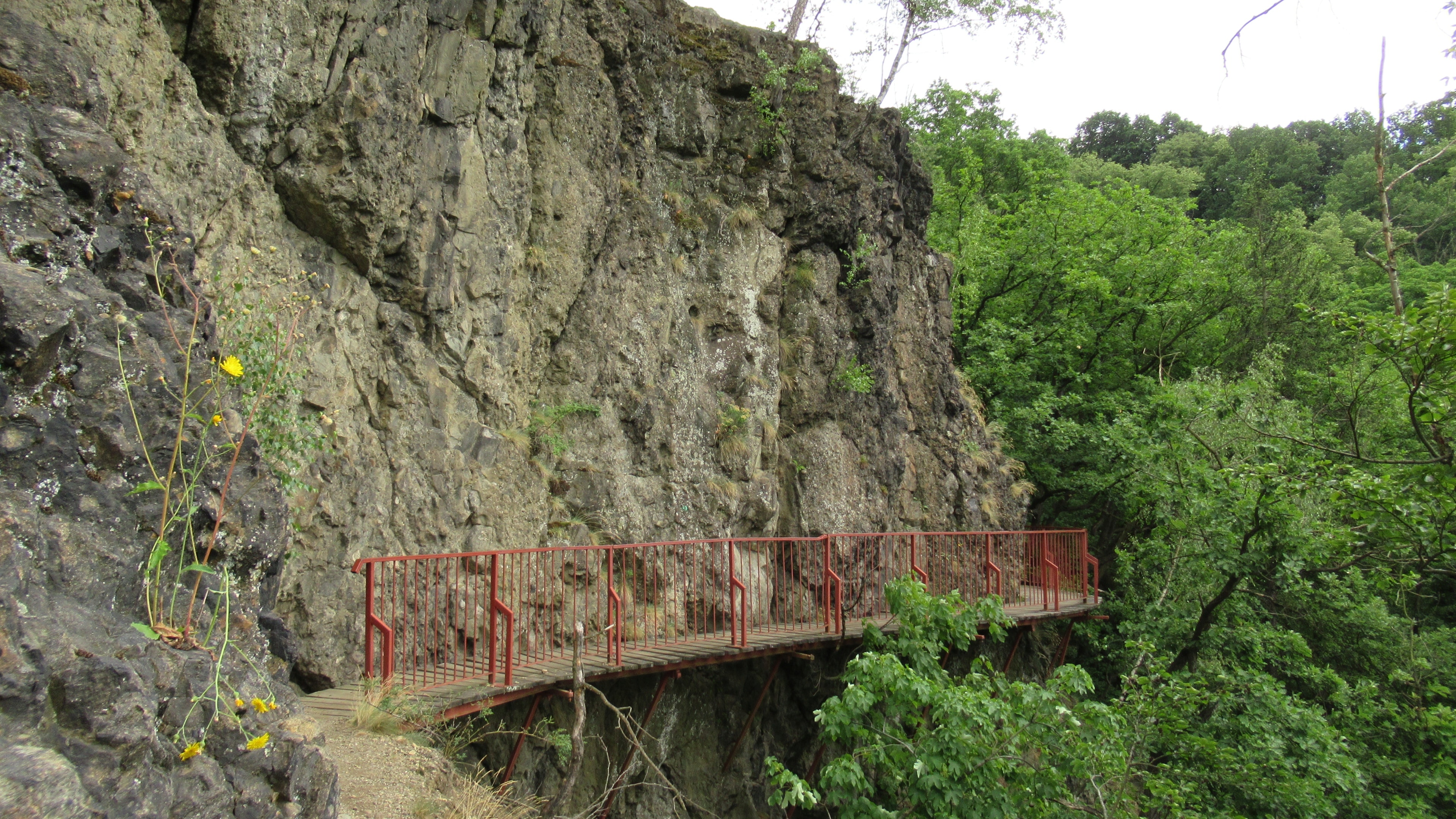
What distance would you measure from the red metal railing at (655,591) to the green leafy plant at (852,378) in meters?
2.36

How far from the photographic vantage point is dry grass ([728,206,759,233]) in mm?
12062

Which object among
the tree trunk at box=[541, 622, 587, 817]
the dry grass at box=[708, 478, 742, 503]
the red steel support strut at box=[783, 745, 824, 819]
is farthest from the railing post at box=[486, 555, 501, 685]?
the red steel support strut at box=[783, 745, 824, 819]

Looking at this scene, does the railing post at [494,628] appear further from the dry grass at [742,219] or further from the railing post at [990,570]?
the dry grass at [742,219]

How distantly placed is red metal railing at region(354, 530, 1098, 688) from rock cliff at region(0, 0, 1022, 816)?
46 cm

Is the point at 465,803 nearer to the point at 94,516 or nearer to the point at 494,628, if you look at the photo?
the point at 494,628

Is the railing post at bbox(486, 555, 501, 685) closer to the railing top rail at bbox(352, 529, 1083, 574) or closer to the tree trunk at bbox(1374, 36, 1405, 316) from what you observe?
the railing top rail at bbox(352, 529, 1083, 574)

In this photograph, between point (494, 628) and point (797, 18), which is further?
point (797, 18)

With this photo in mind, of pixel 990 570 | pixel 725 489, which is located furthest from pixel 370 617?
pixel 990 570

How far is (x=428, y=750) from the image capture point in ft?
16.6

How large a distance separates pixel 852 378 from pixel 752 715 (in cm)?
553

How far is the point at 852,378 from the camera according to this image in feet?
41.0

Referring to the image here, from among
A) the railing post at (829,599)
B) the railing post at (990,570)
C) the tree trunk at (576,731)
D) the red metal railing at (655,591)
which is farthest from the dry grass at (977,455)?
the tree trunk at (576,731)

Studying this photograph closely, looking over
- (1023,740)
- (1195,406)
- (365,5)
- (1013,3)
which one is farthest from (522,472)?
(1013,3)

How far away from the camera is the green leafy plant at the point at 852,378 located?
492 inches
